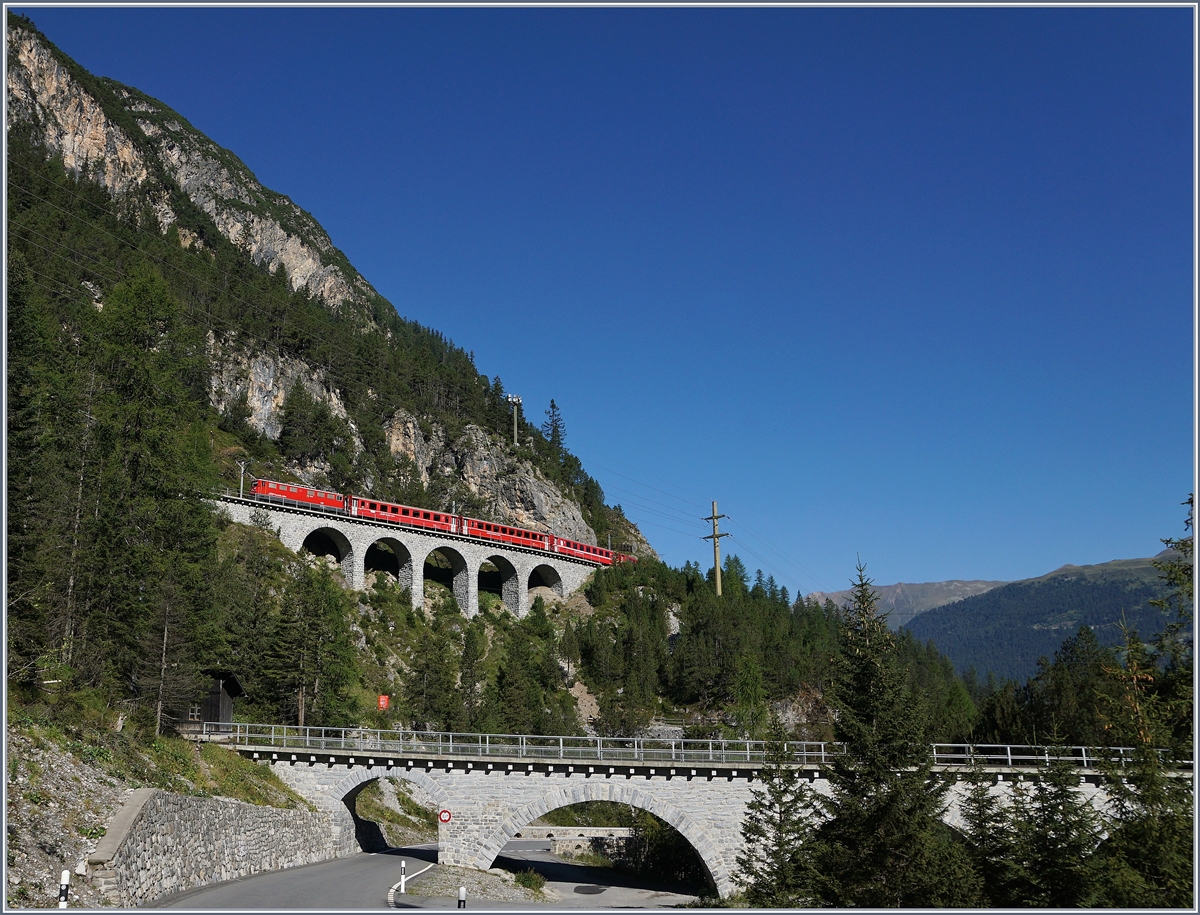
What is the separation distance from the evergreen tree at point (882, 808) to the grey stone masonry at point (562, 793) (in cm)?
748

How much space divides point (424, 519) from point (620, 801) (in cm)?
5539

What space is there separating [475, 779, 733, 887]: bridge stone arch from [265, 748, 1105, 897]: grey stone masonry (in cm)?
4

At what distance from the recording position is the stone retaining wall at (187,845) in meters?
19.6

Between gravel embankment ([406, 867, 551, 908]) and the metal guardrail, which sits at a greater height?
the metal guardrail

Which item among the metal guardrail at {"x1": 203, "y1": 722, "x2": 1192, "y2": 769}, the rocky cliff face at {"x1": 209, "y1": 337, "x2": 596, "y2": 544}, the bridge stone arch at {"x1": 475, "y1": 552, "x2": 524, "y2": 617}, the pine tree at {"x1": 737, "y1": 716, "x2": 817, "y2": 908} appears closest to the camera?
the pine tree at {"x1": 737, "y1": 716, "x2": 817, "y2": 908}

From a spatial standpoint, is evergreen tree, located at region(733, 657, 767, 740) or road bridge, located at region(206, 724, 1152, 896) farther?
evergreen tree, located at region(733, 657, 767, 740)

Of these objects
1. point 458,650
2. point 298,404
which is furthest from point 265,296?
point 458,650

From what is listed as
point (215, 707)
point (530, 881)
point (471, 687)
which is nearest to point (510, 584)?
point (471, 687)

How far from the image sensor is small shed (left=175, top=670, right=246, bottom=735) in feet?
136

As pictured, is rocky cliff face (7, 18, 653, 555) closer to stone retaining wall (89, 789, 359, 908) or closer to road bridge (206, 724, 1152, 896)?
road bridge (206, 724, 1152, 896)

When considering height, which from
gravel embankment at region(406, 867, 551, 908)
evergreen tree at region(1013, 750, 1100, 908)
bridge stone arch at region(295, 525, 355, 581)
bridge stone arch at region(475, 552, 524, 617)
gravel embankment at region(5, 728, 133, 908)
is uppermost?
bridge stone arch at region(295, 525, 355, 581)

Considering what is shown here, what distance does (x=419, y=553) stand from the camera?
89875 mm

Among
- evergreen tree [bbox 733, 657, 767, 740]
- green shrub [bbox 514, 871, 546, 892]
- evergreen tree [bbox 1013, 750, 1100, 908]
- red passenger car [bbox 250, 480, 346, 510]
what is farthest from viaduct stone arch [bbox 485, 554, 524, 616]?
evergreen tree [bbox 1013, 750, 1100, 908]

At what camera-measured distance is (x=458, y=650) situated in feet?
267
